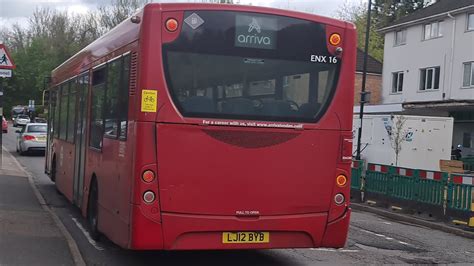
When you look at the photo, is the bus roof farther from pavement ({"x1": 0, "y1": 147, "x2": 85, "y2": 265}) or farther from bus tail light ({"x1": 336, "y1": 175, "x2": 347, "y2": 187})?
pavement ({"x1": 0, "y1": 147, "x2": 85, "y2": 265})

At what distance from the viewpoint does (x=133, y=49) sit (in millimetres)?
6641

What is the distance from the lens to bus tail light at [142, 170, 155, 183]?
6.22m

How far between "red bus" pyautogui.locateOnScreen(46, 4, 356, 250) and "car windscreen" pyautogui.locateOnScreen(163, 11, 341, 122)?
1 cm

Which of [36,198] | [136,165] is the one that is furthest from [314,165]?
[36,198]

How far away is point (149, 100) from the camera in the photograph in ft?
20.4

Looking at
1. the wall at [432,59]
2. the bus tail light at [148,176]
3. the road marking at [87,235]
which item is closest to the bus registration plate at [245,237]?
the bus tail light at [148,176]

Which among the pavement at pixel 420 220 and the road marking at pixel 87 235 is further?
the pavement at pixel 420 220

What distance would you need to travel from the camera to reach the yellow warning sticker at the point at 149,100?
20.3 ft

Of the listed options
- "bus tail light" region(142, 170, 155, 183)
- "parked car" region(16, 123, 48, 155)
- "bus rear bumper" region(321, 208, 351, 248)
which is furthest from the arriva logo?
"parked car" region(16, 123, 48, 155)

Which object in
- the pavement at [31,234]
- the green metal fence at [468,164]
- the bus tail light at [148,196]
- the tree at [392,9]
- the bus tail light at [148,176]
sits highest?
the tree at [392,9]

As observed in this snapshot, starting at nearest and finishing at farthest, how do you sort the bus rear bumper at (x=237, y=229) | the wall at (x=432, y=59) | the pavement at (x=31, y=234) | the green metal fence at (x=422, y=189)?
1. the bus rear bumper at (x=237, y=229)
2. the pavement at (x=31, y=234)
3. the green metal fence at (x=422, y=189)
4. the wall at (x=432, y=59)

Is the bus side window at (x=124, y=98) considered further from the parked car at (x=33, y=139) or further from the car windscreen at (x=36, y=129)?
the car windscreen at (x=36, y=129)

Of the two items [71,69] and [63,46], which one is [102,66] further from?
[63,46]

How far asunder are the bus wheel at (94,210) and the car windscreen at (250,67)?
2.95 metres
